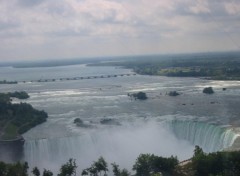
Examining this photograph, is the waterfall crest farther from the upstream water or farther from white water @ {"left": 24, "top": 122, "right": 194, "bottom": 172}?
white water @ {"left": 24, "top": 122, "right": 194, "bottom": 172}

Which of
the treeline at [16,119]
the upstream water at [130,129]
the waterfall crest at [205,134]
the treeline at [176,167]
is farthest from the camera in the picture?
the treeline at [16,119]

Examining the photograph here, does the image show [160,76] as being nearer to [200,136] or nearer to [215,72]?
[215,72]

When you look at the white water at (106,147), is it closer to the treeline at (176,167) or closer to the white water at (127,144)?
the white water at (127,144)

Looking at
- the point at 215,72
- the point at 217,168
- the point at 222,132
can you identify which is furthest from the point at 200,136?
the point at 215,72

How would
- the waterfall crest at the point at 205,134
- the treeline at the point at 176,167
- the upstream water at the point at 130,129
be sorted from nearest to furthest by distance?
1. the treeline at the point at 176,167
2. the waterfall crest at the point at 205,134
3. the upstream water at the point at 130,129

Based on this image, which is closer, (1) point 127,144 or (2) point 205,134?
(2) point 205,134

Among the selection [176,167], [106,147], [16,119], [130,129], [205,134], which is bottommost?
[106,147]

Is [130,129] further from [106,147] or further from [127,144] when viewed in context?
[106,147]

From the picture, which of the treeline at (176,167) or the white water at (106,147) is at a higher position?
the treeline at (176,167)

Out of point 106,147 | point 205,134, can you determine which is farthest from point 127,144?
point 205,134

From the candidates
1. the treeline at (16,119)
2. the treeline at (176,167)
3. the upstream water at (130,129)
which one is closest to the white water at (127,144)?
the upstream water at (130,129)

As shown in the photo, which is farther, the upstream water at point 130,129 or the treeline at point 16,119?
the treeline at point 16,119
